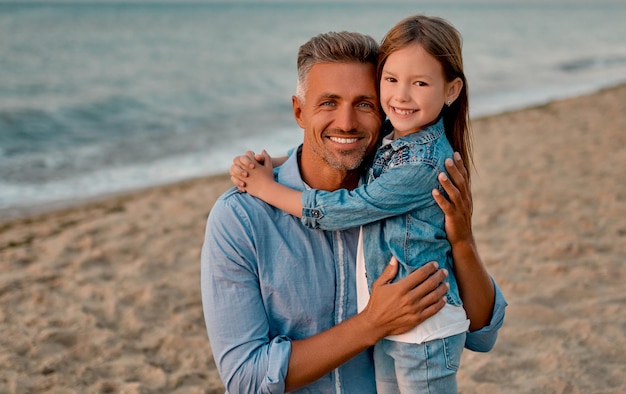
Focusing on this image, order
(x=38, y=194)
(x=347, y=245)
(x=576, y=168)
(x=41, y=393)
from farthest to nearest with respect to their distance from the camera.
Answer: (x=38, y=194), (x=576, y=168), (x=41, y=393), (x=347, y=245)

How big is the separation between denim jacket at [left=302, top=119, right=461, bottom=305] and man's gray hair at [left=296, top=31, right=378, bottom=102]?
1.16 ft

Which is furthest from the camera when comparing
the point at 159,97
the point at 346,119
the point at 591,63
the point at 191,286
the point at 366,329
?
the point at 591,63

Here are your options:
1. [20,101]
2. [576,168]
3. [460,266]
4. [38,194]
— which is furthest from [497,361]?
[20,101]

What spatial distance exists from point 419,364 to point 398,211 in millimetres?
551

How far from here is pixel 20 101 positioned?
56.0 ft

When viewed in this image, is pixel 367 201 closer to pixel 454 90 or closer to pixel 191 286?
pixel 454 90

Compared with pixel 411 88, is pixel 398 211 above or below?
below

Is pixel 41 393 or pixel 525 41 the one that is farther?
pixel 525 41

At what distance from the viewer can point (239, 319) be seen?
2418mm

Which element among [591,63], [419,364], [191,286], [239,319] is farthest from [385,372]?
[591,63]

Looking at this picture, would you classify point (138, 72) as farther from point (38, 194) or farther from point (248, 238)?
point (248, 238)

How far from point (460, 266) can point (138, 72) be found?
74.8 feet

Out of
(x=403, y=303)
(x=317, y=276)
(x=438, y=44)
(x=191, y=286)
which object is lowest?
(x=191, y=286)

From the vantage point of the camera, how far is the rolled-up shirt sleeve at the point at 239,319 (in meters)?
2.38
